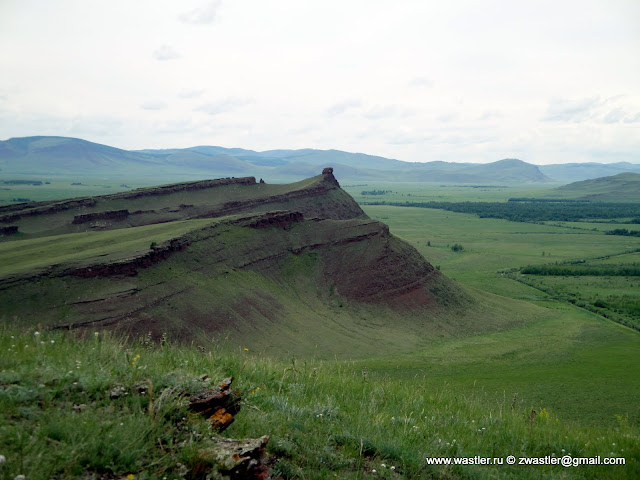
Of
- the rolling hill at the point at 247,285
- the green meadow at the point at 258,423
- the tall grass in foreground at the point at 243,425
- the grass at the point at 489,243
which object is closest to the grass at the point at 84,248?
the rolling hill at the point at 247,285

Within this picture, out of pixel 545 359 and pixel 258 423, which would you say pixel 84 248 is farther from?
pixel 258 423

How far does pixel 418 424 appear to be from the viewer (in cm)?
882

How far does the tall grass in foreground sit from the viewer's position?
18.1 ft

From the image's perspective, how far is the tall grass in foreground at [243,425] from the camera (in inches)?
218

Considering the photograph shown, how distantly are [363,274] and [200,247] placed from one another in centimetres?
1650

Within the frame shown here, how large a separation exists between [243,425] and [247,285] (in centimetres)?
3812

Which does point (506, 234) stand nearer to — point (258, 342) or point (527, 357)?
point (527, 357)

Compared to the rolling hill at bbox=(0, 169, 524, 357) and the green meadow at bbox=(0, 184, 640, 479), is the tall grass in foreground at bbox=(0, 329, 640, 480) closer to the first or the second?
the green meadow at bbox=(0, 184, 640, 479)

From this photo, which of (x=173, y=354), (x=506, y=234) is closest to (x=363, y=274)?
(x=173, y=354)

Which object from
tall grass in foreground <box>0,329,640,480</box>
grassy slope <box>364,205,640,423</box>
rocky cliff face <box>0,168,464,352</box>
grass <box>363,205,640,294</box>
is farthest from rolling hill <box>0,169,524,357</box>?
grass <box>363,205,640,294</box>

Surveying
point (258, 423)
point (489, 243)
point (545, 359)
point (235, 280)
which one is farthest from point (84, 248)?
point (489, 243)

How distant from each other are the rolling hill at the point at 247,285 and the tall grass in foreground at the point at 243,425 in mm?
19865

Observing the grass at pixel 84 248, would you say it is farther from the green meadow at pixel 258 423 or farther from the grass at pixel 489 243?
the grass at pixel 489 243

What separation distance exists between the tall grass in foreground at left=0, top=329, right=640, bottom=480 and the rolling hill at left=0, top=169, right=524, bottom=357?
19.9 meters
